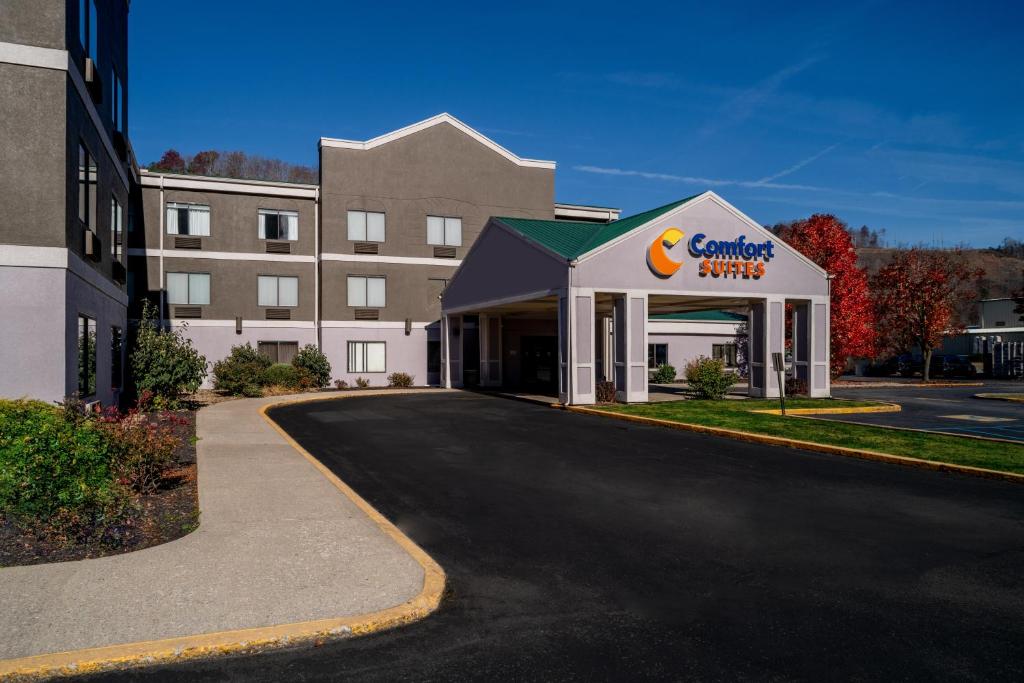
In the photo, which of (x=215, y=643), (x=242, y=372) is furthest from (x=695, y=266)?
(x=215, y=643)

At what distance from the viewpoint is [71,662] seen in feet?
15.2

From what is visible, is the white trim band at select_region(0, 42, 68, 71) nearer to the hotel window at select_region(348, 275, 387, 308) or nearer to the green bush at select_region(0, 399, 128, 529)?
→ the green bush at select_region(0, 399, 128, 529)

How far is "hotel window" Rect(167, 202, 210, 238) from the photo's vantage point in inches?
1366

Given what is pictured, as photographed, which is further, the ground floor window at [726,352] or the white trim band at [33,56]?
the ground floor window at [726,352]

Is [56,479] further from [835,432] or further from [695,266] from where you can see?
[695,266]

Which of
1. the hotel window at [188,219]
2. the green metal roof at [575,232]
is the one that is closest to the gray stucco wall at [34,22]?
the green metal roof at [575,232]

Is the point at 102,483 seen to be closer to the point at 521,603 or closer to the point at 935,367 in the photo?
the point at 521,603

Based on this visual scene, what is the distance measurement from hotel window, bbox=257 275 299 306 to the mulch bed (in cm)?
2700

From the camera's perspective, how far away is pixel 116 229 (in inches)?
843

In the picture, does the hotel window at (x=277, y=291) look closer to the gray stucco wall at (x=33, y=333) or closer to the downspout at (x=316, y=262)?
the downspout at (x=316, y=262)

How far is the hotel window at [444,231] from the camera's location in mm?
38125

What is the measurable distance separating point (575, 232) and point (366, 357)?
1375 centimetres

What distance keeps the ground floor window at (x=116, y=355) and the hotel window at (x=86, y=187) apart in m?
4.13

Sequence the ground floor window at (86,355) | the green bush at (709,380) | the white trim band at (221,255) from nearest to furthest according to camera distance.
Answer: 1. the ground floor window at (86,355)
2. the green bush at (709,380)
3. the white trim band at (221,255)
